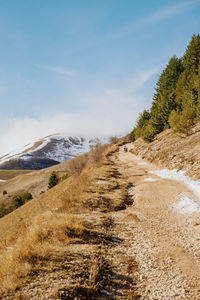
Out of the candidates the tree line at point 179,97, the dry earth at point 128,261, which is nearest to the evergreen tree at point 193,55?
the tree line at point 179,97

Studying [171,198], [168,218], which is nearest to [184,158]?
[171,198]

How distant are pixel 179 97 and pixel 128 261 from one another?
37094mm

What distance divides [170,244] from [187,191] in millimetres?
6784

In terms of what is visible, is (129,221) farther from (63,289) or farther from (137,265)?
(63,289)

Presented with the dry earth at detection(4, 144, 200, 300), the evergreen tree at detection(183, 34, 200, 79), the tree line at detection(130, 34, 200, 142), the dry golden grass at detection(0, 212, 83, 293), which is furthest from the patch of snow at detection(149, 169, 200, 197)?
the evergreen tree at detection(183, 34, 200, 79)

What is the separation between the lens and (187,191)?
1156 centimetres

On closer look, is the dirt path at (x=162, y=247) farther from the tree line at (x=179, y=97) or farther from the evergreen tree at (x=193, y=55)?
the evergreen tree at (x=193, y=55)

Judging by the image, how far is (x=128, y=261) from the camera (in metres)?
5.03

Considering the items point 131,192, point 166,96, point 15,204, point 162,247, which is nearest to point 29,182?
point 15,204

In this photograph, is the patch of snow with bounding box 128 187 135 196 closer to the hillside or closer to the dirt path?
the dirt path

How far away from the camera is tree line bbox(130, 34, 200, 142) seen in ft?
87.4

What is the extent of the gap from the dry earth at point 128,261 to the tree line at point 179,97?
21781mm

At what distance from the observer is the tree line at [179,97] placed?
87.4 ft

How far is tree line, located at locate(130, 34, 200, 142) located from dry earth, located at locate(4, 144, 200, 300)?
71.5ft
